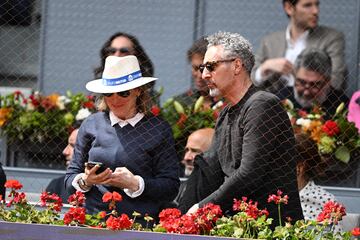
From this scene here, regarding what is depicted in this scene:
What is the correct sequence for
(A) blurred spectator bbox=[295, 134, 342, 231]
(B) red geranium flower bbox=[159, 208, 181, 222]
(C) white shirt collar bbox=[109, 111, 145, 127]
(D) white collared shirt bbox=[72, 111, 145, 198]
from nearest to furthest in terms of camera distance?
(B) red geranium flower bbox=[159, 208, 181, 222], (D) white collared shirt bbox=[72, 111, 145, 198], (C) white shirt collar bbox=[109, 111, 145, 127], (A) blurred spectator bbox=[295, 134, 342, 231]

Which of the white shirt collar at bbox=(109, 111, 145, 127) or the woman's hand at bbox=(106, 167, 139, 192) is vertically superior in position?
the white shirt collar at bbox=(109, 111, 145, 127)

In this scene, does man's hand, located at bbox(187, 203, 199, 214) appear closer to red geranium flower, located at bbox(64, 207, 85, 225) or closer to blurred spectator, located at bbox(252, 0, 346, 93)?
red geranium flower, located at bbox(64, 207, 85, 225)

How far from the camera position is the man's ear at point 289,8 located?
790 cm

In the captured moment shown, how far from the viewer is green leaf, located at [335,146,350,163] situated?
7298mm

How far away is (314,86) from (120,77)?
168 centimetres

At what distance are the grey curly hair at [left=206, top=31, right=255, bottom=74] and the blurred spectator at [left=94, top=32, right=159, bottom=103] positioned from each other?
1.14m

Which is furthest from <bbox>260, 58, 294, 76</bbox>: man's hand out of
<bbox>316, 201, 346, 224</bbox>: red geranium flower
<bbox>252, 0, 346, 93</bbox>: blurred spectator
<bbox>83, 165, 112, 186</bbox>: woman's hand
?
<bbox>316, 201, 346, 224</bbox>: red geranium flower

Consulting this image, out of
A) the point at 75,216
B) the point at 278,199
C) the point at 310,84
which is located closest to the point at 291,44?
the point at 310,84

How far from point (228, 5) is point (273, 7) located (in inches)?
12.6

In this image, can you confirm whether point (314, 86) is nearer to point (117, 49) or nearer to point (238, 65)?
point (117, 49)

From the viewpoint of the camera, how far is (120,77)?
6.38m

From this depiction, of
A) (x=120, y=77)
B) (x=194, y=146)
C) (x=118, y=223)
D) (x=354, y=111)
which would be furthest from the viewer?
(x=354, y=111)

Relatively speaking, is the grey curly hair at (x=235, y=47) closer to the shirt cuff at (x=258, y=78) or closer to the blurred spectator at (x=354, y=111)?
the blurred spectator at (x=354, y=111)

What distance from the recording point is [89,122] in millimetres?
6328
